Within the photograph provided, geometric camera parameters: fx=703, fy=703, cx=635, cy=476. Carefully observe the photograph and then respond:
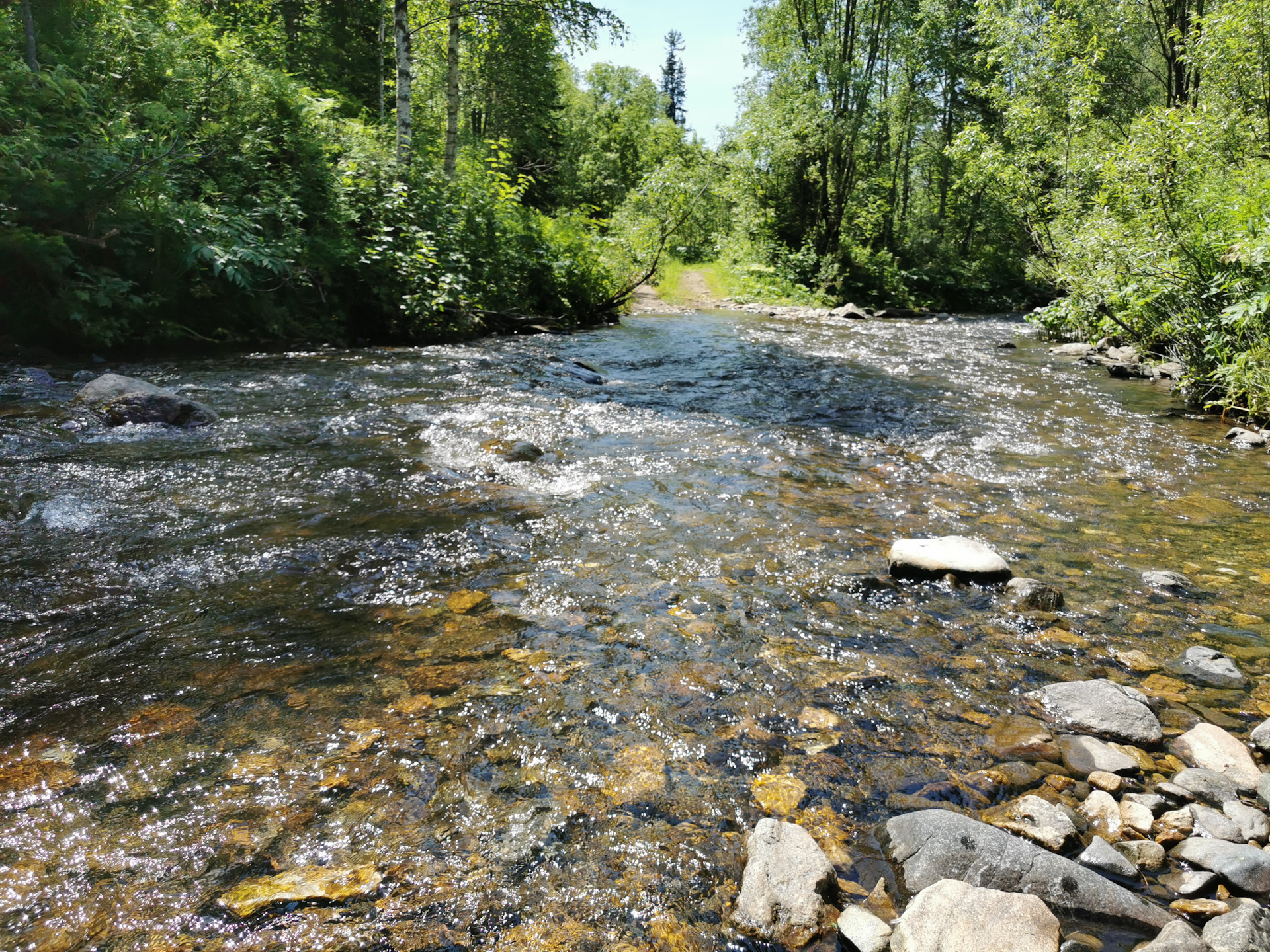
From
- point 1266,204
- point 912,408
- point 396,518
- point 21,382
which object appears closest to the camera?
point 396,518

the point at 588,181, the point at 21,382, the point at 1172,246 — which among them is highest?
the point at 588,181

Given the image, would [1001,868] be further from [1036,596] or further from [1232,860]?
[1036,596]

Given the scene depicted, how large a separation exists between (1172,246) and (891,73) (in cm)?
3071

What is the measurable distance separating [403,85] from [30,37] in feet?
22.5

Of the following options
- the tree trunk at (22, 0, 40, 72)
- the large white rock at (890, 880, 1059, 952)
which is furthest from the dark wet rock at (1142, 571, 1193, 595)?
the tree trunk at (22, 0, 40, 72)

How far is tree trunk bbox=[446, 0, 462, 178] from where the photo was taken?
15.7m

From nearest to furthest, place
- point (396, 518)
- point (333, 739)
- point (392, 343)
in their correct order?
point (333, 739)
point (396, 518)
point (392, 343)

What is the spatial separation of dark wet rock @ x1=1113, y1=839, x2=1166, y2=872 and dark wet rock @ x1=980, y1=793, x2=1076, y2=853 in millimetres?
176

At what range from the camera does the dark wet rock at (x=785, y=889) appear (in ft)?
7.59

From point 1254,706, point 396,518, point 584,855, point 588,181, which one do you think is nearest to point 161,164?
point 396,518

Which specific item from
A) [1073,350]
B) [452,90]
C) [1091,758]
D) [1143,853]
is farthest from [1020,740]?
[452,90]

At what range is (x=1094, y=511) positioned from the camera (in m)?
6.20

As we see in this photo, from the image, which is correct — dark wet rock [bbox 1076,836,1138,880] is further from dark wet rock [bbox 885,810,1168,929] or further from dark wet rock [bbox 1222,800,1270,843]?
dark wet rock [bbox 1222,800,1270,843]

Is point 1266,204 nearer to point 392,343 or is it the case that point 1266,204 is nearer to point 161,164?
point 392,343
